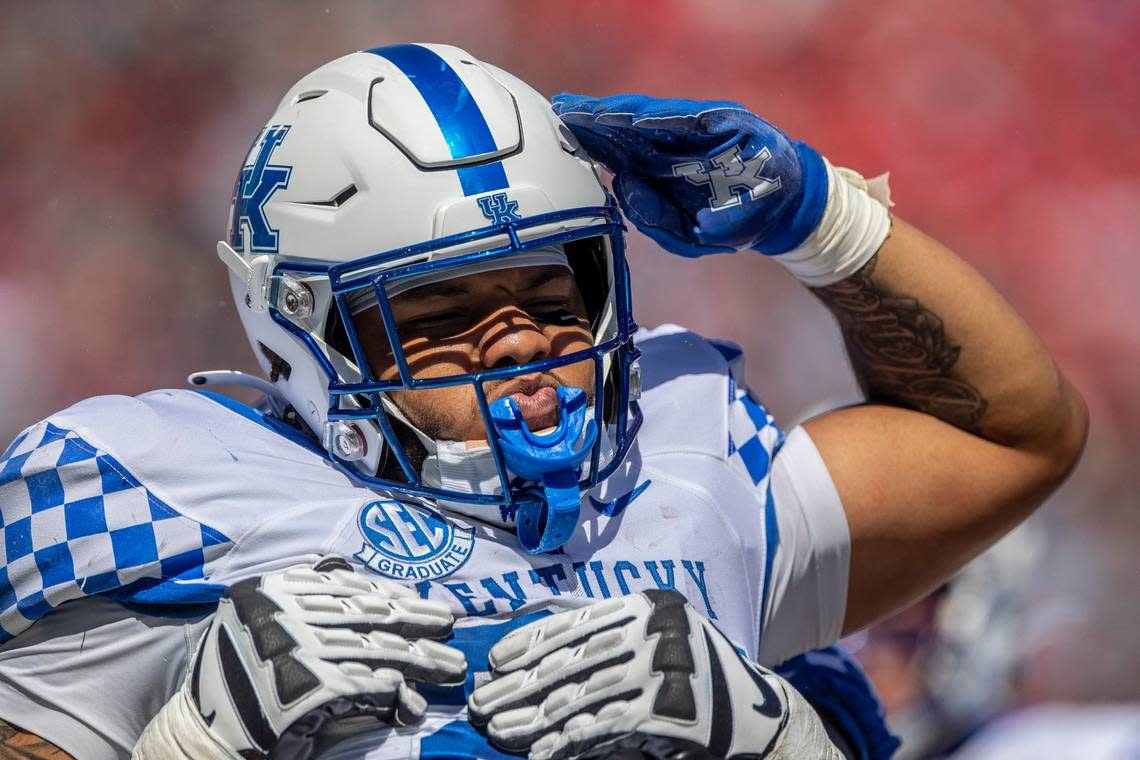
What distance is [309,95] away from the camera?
1544 mm

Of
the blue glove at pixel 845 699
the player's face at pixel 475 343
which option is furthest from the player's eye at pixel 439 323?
the blue glove at pixel 845 699

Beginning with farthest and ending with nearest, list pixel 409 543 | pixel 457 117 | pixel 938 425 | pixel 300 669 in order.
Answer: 1. pixel 938 425
2. pixel 457 117
3. pixel 409 543
4. pixel 300 669

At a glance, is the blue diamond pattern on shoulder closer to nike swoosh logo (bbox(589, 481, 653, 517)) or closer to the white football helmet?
the white football helmet

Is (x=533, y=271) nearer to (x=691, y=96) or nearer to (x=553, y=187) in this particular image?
(x=553, y=187)

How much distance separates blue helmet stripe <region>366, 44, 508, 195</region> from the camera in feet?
4.69

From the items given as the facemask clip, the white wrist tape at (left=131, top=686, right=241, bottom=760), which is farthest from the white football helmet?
the white wrist tape at (left=131, top=686, right=241, bottom=760)

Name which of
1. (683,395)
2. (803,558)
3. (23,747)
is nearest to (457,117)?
(683,395)

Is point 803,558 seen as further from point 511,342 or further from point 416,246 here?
point 416,246

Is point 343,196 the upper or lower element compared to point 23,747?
upper

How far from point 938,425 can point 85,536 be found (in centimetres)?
107

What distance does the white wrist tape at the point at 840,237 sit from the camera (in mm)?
1649

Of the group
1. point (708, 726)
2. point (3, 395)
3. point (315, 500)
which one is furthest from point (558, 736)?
point (3, 395)

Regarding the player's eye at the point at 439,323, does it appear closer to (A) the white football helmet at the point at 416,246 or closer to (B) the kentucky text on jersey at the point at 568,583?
(A) the white football helmet at the point at 416,246

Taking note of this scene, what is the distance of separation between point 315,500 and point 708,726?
0.48m
